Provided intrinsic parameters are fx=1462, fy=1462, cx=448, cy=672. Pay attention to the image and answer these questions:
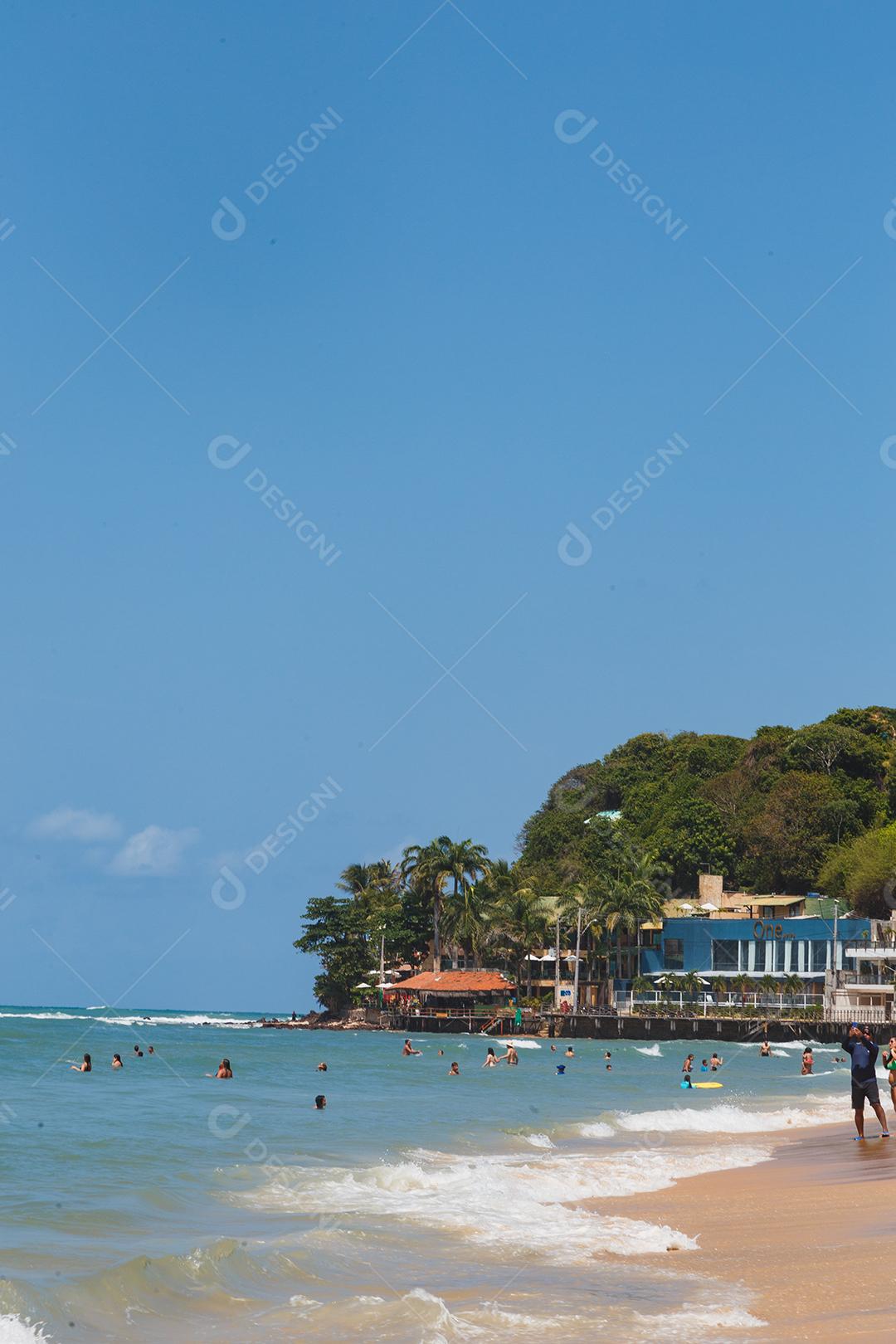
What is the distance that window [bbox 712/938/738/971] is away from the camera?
93.7m

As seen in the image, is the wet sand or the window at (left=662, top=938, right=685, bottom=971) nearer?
the wet sand

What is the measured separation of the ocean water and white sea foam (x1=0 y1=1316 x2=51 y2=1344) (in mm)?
29

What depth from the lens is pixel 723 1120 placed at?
3123 centimetres

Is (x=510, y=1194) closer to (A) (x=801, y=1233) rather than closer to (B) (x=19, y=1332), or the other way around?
(A) (x=801, y=1233)

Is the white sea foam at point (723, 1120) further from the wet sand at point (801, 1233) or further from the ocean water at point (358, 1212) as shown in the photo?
the wet sand at point (801, 1233)

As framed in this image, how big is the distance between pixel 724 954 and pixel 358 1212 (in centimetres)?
8072

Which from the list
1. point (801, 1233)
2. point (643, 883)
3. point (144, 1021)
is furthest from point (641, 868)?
point (801, 1233)

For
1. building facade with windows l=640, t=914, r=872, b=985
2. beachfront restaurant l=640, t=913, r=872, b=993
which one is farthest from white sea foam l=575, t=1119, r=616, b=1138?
building facade with windows l=640, t=914, r=872, b=985

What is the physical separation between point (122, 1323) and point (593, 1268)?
4.25 m

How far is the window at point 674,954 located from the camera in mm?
97188

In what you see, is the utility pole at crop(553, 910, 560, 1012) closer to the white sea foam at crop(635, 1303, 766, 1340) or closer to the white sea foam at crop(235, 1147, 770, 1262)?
the white sea foam at crop(235, 1147, 770, 1262)

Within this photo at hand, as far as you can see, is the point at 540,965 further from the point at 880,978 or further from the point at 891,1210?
the point at 891,1210

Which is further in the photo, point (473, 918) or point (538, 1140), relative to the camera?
point (473, 918)

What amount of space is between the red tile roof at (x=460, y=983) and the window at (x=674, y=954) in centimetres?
1125
